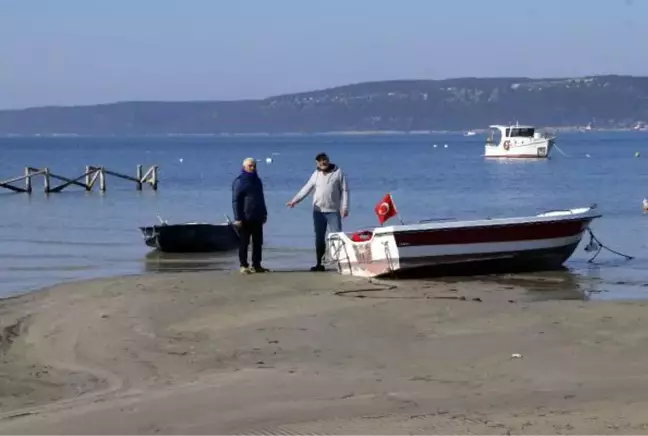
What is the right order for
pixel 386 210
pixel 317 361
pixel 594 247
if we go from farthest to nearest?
pixel 594 247 < pixel 386 210 < pixel 317 361

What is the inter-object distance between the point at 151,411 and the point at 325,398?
1229 millimetres

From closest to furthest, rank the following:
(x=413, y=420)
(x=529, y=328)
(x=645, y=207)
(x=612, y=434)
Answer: (x=612, y=434) → (x=413, y=420) → (x=529, y=328) → (x=645, y=207)

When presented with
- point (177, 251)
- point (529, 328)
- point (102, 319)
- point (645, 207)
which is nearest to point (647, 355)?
point (529, 328)

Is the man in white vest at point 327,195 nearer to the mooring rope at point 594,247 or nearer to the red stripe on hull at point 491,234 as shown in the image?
the red stripe on hull at point 491,234

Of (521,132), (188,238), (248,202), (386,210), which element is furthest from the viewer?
(521,132)

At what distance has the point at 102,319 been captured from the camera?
1212 centimetres

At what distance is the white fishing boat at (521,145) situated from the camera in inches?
3497

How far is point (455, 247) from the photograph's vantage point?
52.6 feet

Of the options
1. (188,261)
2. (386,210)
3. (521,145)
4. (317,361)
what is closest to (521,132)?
(521,145)

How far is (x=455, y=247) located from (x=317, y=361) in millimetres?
6502

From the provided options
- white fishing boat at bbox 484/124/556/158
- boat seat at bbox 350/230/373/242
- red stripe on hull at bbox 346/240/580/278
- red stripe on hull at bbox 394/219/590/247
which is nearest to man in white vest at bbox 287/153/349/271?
boat seat at bbox 350/230/373/242

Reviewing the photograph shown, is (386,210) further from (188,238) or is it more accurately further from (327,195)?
(188,238)

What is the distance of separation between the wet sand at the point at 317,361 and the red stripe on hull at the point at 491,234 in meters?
0.87

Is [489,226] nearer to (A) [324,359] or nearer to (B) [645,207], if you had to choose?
(A) [324,359]
